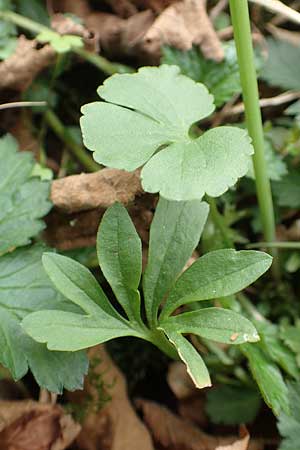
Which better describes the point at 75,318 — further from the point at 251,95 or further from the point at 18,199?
the point at 251,95

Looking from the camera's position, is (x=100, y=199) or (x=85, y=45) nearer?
(x=100, y=199)

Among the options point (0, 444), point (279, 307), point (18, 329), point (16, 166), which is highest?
point (16, 166)

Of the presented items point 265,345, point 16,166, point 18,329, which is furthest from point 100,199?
point 265,345

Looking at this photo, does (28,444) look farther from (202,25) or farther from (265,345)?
(202,25)

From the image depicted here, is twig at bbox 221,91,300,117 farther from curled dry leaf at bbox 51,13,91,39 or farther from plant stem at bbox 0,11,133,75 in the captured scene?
curled dry leaf at bbox 51,13,91,39

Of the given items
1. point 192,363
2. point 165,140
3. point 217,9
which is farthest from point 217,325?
point 217,9

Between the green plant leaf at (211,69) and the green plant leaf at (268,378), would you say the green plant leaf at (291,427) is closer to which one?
the green plant leaf at (268,378)

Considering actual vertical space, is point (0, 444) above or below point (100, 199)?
below

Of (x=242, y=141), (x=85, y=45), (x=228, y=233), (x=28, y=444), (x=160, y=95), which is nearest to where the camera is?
(x=242, y=141)
